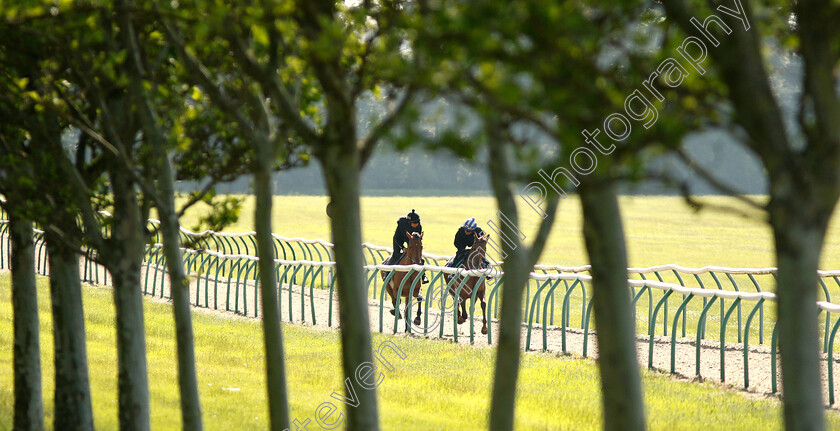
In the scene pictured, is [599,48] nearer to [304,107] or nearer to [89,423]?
[304,107]

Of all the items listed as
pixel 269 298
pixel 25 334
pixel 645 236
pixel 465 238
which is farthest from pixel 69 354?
pixel 645 236

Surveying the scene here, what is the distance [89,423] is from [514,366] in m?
3.95

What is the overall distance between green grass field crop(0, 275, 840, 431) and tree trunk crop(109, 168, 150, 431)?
61.8 inches

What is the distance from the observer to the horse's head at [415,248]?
40.4ft

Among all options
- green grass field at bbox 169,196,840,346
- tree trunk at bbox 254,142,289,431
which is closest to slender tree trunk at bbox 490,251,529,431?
tree trunk at bbox 254,142,289,431

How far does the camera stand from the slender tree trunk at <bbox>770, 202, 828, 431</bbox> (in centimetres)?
263

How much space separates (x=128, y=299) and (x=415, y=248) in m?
6.85

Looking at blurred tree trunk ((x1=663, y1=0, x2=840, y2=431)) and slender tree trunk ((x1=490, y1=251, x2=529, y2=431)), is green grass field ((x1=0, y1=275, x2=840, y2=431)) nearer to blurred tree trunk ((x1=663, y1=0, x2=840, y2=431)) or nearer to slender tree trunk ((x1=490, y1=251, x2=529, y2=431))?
slender tree trunk ((x1=490, y1=251, x2=529, y2=431))

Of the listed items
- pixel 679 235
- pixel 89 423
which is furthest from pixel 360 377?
pixel 679 235

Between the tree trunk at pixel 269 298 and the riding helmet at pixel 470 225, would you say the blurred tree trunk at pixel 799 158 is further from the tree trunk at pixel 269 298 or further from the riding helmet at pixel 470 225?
the riding helmet at pixel 470 225

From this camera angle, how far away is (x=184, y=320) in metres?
5.41

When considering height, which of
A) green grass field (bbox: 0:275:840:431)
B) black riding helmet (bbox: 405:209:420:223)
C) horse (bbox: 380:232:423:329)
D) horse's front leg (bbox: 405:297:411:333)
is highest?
black riding helmet (bbox: 405:209:420:223)

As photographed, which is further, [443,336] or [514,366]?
[443,336]

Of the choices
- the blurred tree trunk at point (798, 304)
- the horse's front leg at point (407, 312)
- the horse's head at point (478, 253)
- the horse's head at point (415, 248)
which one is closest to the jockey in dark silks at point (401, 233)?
the horse's head at point (415, 248)
